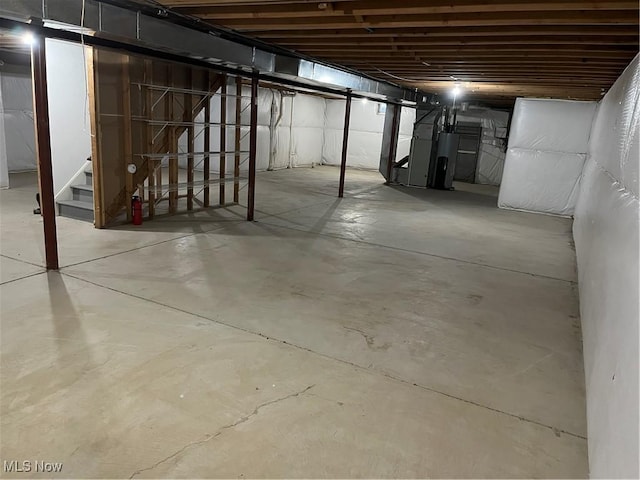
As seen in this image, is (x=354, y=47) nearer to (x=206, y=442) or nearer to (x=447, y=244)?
(x=447, y=244)

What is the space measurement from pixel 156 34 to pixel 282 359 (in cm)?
289

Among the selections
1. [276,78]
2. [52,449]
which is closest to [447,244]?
[276,78]

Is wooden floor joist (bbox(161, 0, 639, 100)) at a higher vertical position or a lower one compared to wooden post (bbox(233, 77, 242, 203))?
higher

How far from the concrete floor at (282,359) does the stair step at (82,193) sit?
63 centimetres

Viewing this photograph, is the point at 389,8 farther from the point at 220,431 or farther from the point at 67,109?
the point at 67,109

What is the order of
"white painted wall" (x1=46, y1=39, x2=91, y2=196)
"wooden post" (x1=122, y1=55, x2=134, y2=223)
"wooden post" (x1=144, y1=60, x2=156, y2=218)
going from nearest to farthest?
"wooden post" (x1=122, y1=55, x2=134, y2=223) → "white painted wall" (x1=46, y1=39, x2=91, y2=196) → "wooden post" (x1=144, y1=60, x2=156, y2=218)

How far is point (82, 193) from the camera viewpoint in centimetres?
574

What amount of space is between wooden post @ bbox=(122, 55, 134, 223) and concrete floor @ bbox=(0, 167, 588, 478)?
582 millimetres

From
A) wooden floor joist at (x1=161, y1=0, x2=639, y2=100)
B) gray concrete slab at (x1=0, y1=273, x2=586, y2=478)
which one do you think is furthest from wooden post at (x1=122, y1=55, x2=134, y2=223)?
gray concrete slab at (x1=0, y1=273, x2=586, y2=478)

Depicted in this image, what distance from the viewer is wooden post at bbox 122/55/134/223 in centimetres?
502

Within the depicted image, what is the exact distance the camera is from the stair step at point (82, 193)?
5671 mm

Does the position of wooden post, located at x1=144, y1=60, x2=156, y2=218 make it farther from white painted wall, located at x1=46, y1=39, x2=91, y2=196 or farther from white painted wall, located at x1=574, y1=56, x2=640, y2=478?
white painted wall, located at x1=574, y1=56, x2=640, y2=478

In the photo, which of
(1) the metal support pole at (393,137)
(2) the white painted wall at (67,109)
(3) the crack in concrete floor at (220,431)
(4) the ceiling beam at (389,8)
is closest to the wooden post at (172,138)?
(2) the white painted wall at (67,109)

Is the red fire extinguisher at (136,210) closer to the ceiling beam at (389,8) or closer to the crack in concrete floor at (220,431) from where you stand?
the ceiling beam at (389,8)
